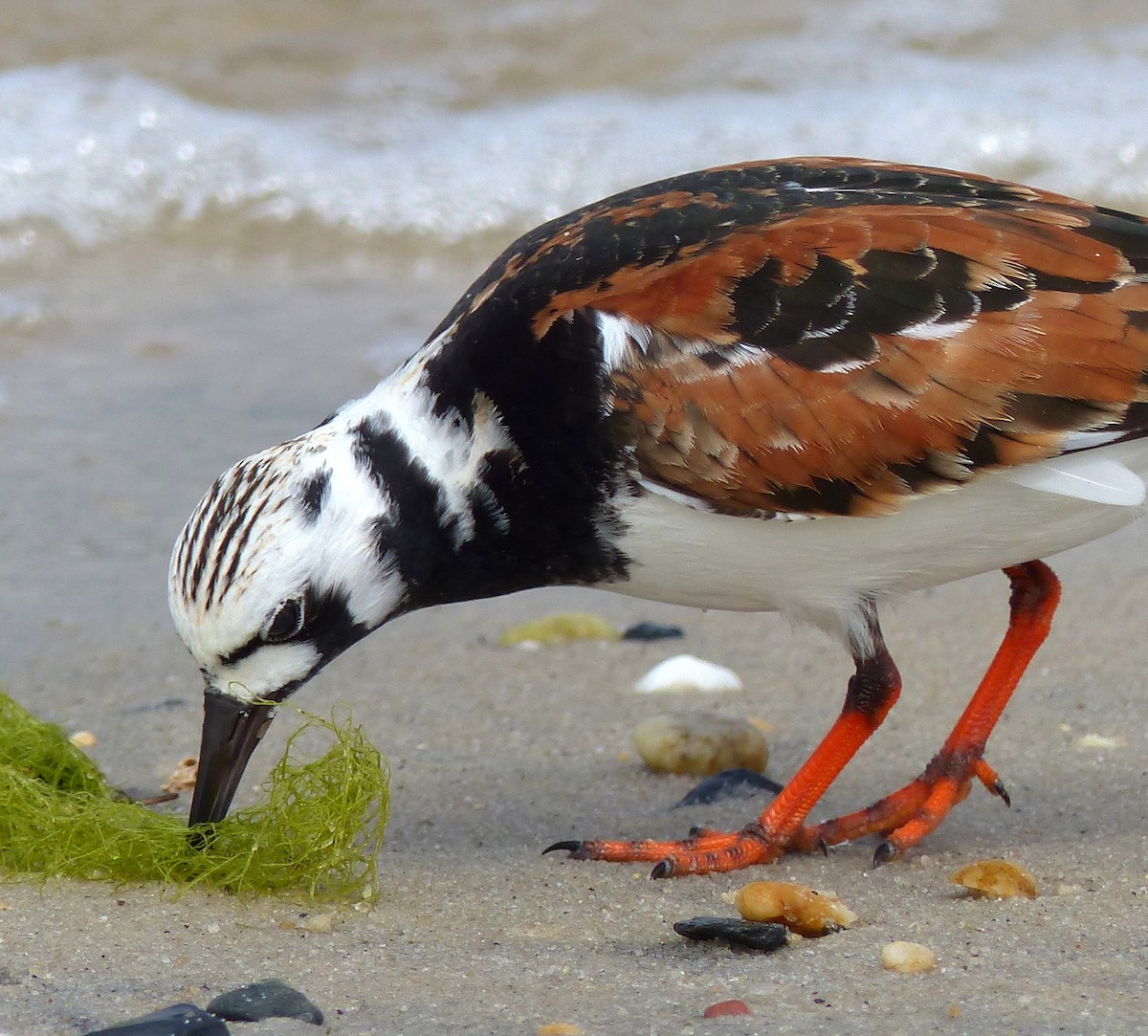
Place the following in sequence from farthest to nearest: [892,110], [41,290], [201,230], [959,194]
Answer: [892,110], [201,230], [41,290], [959,194]

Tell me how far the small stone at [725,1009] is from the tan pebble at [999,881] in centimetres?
92

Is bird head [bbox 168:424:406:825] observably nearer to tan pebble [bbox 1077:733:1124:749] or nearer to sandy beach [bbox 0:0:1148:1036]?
sandy beach [bbox 0:0:1148:1036]

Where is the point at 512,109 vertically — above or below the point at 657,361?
above

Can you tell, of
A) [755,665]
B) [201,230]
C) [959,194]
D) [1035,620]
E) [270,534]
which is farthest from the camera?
[201,230]

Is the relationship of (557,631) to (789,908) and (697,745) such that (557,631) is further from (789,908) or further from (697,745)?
(789,908)

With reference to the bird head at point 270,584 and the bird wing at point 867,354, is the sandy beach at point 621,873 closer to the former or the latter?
the bird head at point 270,584

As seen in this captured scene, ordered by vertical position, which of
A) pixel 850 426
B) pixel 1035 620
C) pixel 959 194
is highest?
pixel 959 194

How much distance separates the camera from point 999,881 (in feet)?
11.7

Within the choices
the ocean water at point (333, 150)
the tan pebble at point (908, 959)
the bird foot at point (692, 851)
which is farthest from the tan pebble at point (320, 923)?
the ocean water at point (333, 150)

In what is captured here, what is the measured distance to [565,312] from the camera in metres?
3.61

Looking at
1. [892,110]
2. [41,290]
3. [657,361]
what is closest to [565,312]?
[657,361]

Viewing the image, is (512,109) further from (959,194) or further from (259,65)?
(959,194)

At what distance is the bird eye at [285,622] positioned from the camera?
11.2ft

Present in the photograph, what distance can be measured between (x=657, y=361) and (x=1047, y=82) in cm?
823
